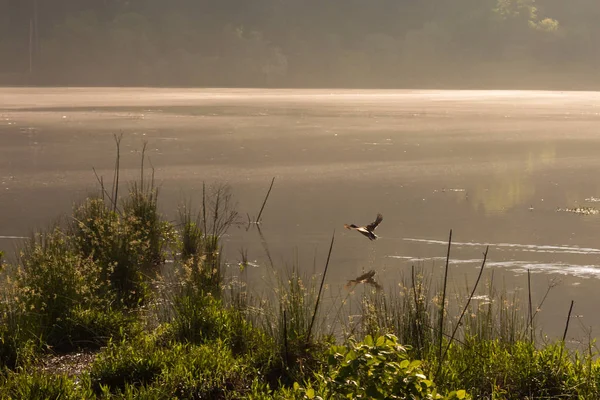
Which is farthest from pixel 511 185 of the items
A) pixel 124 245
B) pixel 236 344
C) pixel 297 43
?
pixel 297 43

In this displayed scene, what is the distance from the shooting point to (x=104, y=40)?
4158 inches

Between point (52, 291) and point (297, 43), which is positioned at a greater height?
point (297, 43)

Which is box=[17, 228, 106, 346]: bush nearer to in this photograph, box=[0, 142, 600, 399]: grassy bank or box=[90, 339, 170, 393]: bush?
box=[0, 142, 600, 399]: grassy bank

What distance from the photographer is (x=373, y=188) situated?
14.0 m

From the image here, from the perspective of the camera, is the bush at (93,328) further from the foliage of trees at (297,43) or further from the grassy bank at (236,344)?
the foliage of trees at (297,43)

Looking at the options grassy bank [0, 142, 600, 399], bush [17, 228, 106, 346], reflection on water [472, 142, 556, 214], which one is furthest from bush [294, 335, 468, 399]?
reflection on water [472, 142, 556, 214]

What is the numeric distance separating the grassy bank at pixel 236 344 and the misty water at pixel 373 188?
1065 millimetres

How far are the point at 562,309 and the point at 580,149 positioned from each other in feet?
45.7

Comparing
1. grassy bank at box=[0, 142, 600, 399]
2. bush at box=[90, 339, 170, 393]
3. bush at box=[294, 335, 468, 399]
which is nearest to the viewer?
bush at box=[294, 335, 468, 399]

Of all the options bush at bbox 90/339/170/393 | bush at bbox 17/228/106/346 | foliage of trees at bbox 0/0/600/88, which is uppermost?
foliage of trees at bbox 0/0/600/88

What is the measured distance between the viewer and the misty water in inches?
339

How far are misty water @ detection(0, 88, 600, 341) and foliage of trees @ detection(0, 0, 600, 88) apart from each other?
7683cm

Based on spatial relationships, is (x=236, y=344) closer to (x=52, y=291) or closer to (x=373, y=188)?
(x=52, y=291)

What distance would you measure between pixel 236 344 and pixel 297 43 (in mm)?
109867
